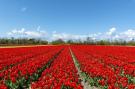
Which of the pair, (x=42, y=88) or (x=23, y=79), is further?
(x=23, y=79)

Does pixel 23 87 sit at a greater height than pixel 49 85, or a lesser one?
lesser

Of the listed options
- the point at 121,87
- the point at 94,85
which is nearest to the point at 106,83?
the point at 121,87

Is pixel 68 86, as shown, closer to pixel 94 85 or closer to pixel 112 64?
pixel 94 85

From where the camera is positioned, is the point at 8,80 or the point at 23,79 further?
the point at 23,79

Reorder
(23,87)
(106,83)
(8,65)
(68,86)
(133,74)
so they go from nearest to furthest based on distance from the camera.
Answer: (68,86), (106,83), (23,87), (133,74), (8,65)

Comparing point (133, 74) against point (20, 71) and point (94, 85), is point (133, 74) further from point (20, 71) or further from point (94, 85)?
point (20, 71)

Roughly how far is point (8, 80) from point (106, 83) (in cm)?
382

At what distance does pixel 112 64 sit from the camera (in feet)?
50.2

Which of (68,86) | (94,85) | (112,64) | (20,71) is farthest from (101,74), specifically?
(112,64)

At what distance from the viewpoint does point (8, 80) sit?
9.10 meters

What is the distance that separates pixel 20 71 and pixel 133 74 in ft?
17.6

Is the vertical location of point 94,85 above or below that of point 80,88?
below

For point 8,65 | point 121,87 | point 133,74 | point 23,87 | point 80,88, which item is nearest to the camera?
point 80,88

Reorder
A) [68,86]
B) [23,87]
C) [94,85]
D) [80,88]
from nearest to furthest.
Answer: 1. [80,88]
2. [68,86]
3. [23,87]
4. [94,85]
